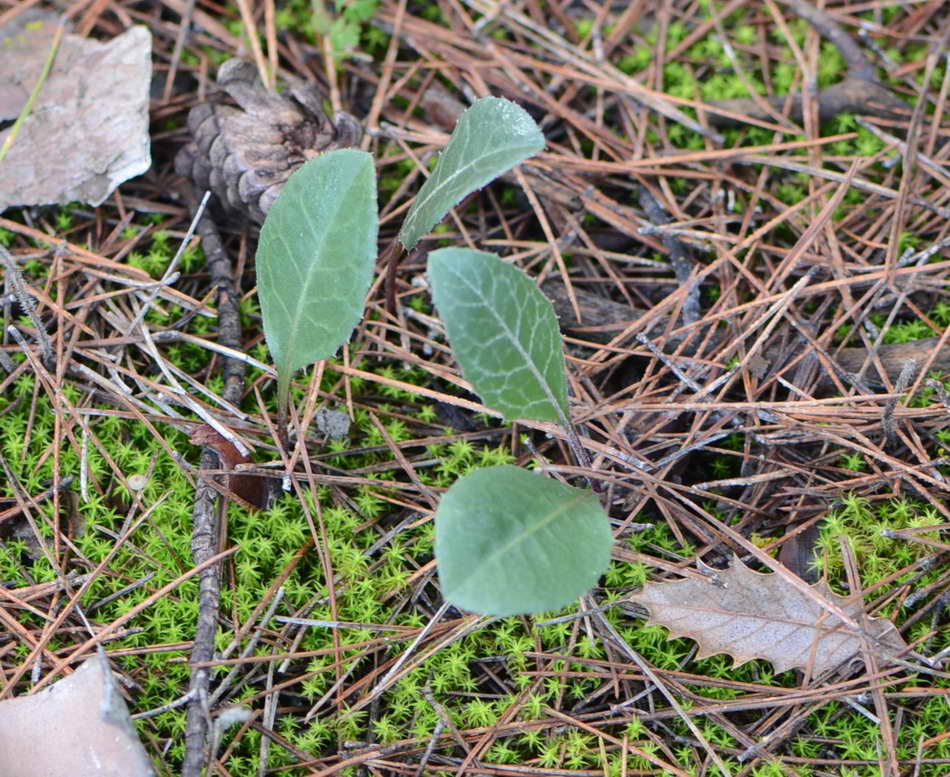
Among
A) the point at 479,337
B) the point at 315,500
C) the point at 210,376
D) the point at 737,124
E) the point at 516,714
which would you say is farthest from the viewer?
the point at 737,124

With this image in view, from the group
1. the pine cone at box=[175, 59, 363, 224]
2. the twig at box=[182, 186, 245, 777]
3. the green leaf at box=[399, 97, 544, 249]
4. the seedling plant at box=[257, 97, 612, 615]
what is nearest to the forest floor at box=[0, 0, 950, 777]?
the twig at box=[182, 186, 245, 777]

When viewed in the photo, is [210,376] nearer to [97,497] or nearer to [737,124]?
[97,497]

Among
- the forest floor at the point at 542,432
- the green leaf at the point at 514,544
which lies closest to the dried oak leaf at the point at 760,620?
the forest floor at the point at 542,432

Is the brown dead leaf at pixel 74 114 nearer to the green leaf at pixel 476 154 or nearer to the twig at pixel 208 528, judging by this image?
the twig at pixel 208 528

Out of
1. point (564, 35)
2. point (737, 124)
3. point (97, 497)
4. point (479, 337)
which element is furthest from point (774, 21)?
point (97, 497)

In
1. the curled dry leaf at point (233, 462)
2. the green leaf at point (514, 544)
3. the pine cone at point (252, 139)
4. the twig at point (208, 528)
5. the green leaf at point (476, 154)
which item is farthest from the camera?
the pine cone at point (252, 139)

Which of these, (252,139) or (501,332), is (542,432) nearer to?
(501,332)
